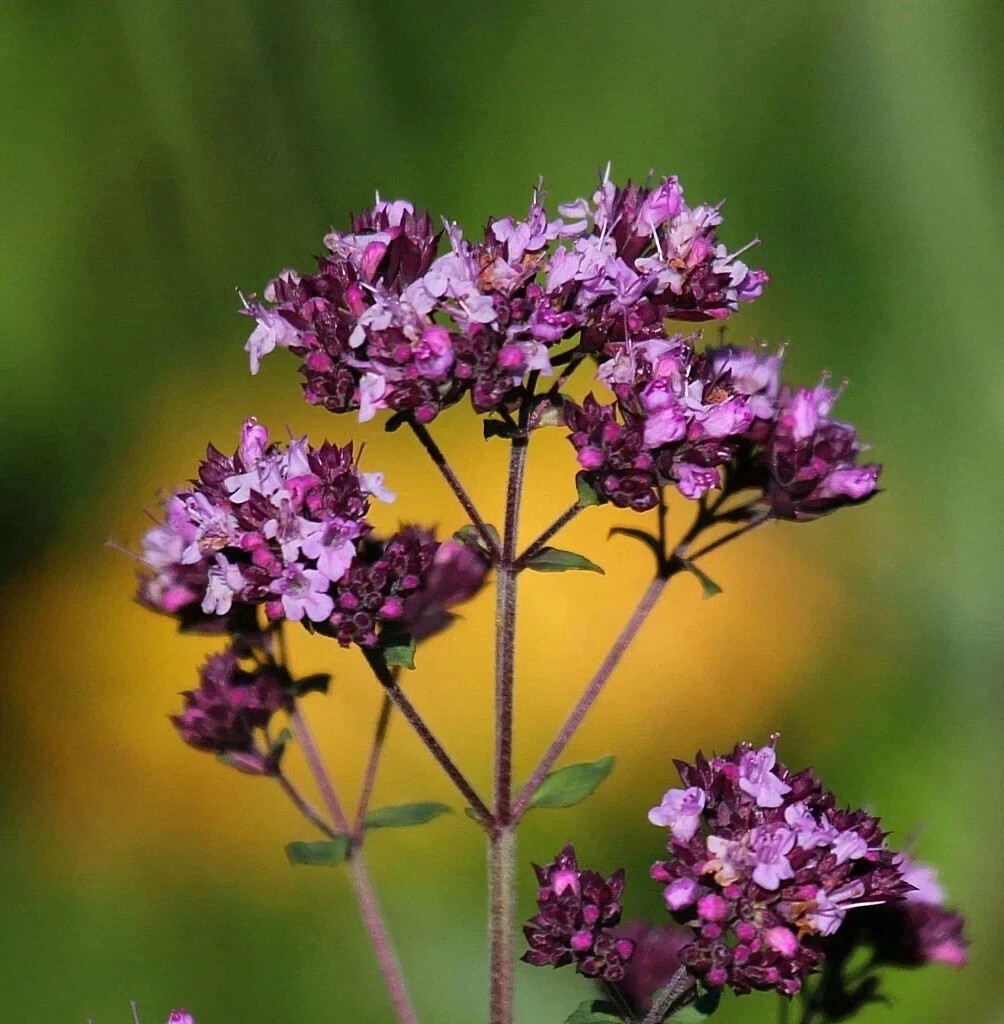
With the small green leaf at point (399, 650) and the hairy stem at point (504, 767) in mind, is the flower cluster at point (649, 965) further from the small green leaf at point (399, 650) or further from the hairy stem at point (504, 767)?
the small green leaf at point (399, 650)

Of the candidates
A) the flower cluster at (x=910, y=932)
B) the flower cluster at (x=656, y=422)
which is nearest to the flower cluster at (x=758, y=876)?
the flower cluster at (x=656, y=422)

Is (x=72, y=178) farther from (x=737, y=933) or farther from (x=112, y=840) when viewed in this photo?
(x=737, y=933)

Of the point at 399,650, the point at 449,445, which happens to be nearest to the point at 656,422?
the point at 399,650

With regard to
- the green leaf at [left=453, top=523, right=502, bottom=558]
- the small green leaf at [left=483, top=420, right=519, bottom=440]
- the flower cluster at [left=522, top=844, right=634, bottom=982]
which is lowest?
the flower cluster at [left=522, top=844, right=634, bottom=982]

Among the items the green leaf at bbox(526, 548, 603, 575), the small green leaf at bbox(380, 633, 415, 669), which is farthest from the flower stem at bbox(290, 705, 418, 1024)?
the green leaf at bbox(526, 548, 603, 575)

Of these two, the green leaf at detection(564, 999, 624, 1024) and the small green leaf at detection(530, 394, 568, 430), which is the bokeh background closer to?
the green leaf at detection(564, 999, 624, 1024)

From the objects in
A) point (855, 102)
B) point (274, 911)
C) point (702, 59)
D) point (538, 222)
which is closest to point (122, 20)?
point (702, 59)
